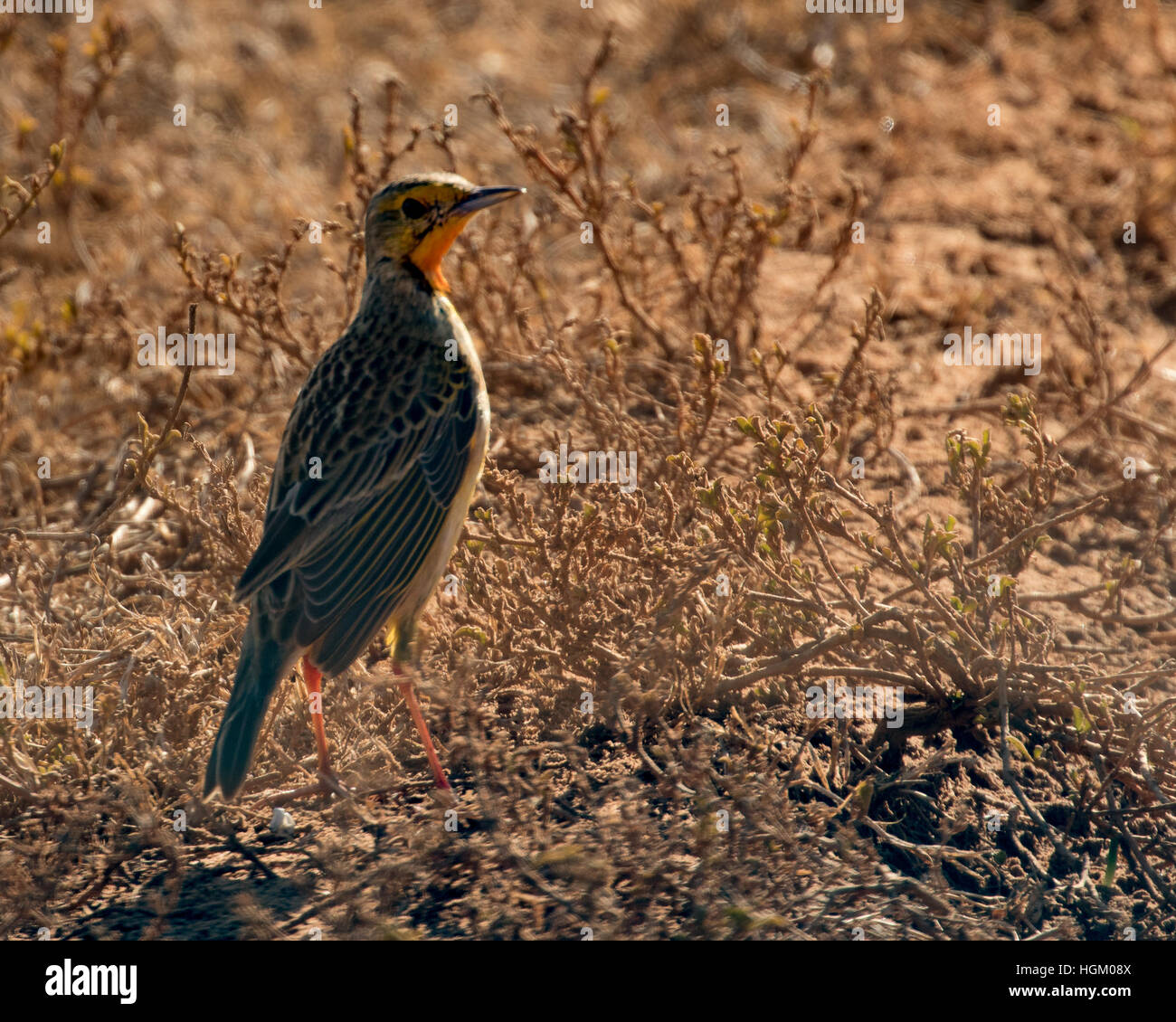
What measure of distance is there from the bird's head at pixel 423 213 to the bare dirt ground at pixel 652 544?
655mm

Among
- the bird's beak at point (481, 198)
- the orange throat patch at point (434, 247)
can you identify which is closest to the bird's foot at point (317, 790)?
the orange throat patch at point (434, 247)

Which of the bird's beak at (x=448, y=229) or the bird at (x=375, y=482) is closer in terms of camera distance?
the bird at (x=375, y=482)

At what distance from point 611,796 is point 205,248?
18.1ft

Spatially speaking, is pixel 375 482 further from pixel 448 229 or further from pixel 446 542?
pixel 448 229

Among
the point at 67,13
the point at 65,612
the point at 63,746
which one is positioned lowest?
the point at 63,746

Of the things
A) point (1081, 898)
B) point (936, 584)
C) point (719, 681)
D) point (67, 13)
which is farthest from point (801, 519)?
point (67, 13)

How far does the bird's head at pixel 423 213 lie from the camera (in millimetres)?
5637

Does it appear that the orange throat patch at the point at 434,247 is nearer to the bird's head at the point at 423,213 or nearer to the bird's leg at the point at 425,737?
the bird's head at the point at 423,213

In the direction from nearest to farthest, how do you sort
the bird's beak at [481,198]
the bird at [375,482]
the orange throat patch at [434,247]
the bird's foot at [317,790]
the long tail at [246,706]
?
1. the long tail at [246,706]
2. the bird at [375,482]
3. the bird's foot at [317,790]
4. the bird's beak at [481,198]
5. the orange throat patch at [434,247]

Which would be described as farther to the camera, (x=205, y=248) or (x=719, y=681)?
(x=205, y=248)

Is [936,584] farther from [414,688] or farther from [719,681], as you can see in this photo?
[414,688]

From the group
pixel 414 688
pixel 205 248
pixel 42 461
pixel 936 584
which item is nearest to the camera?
→ pixel 414 688

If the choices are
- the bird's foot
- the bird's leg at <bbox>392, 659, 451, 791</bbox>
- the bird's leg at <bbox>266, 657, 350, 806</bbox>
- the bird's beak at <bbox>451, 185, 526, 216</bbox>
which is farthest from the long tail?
the bird's beak at <bbox>451, 185, 526, 216</bbox>

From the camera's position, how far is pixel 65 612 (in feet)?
19.9
